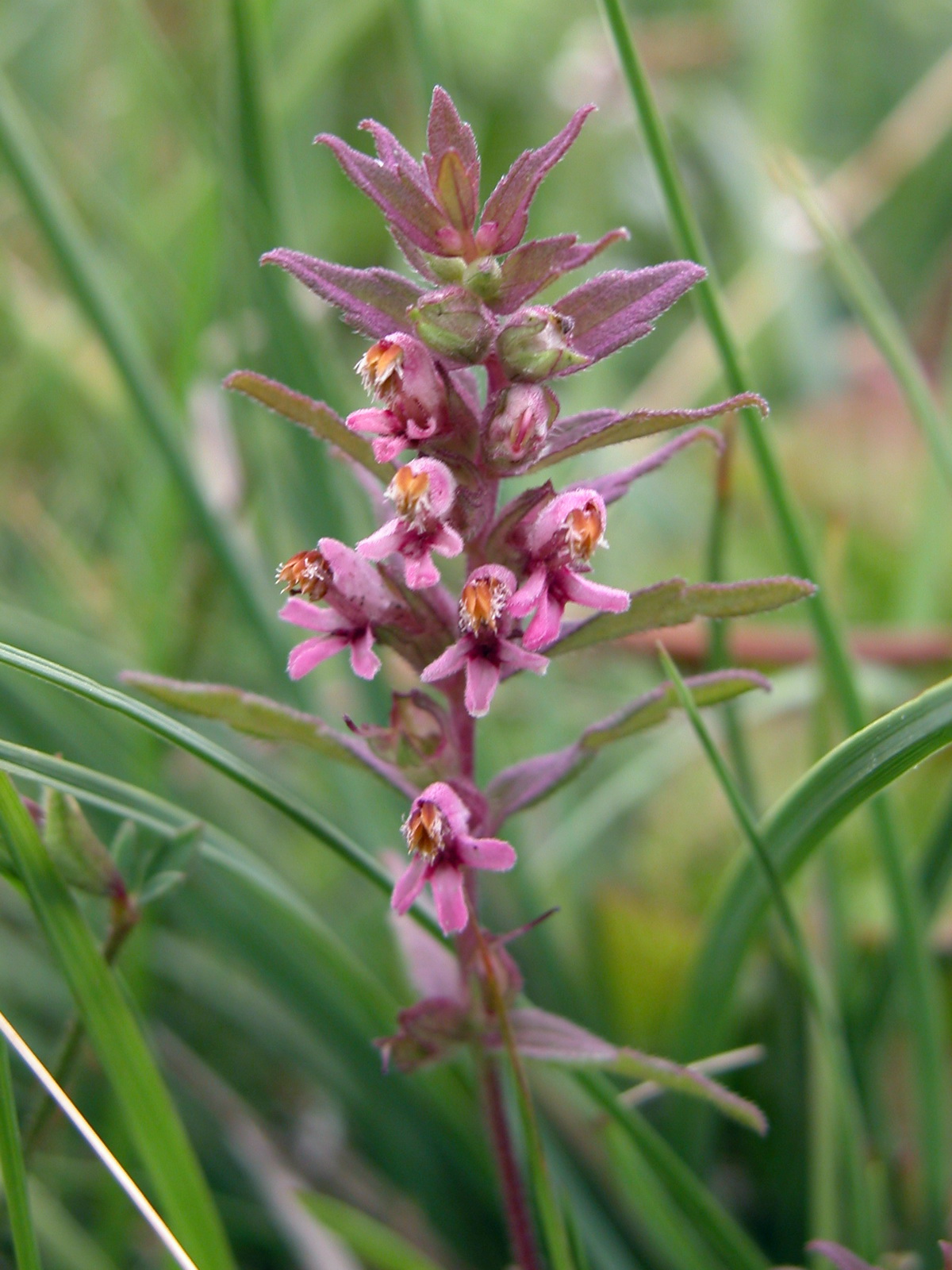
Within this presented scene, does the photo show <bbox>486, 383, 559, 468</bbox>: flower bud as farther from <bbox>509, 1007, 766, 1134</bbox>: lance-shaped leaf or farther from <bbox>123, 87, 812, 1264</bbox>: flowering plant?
<bbox>509, 1007, 766, 1134</bbox>: lance-shaped leaf

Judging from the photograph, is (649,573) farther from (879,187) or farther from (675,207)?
(879,187)

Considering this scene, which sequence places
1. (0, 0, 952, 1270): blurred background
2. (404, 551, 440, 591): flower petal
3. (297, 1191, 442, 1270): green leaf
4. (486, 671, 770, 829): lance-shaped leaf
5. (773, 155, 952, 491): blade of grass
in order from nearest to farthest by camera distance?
(404, 551, 440, 591): flower petal → (486, 671, 770, 829): lance-shaped leaf → (297, 1191, 442, 1270): green leaf → (773, 155, 952, 491): blade of grass → (0, 0, 952, 1270): blurred background

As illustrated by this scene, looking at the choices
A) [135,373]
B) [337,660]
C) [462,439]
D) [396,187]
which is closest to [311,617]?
[462,439]

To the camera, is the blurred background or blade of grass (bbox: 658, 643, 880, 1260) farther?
the blurred background

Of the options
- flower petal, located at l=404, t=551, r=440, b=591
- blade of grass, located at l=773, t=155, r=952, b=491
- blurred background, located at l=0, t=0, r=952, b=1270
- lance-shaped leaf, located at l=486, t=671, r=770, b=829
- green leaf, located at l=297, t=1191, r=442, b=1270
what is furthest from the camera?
blurred background, located at l=0, t=0, r=952, b=1270

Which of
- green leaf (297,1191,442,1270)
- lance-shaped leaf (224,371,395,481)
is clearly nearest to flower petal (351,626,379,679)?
lance-shaped leaf (224,371,395,481)
